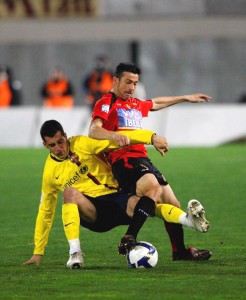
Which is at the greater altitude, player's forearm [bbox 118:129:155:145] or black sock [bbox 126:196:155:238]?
player's forearm [bbox 118:129:155:145]

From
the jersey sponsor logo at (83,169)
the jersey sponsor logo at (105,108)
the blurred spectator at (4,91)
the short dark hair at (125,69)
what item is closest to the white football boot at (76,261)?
the jersey sponsor logo at (83,169)

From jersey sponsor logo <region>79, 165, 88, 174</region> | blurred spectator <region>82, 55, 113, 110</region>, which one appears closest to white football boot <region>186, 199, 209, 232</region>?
jersey sponsor logo <region>79, 165, 88, 174</region>

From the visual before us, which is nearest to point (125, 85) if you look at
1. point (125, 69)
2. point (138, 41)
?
point (125, 69)

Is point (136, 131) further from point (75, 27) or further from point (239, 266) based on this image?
point (75, 27)

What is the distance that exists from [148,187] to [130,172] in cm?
22

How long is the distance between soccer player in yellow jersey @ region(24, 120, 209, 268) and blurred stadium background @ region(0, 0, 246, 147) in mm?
22568

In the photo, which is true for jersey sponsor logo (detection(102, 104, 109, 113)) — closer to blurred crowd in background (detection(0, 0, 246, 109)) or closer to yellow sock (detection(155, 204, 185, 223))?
yellow sock (detection(155, 204, 185, 223))

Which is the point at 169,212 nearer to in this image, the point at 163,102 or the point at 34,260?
the point at 34,260

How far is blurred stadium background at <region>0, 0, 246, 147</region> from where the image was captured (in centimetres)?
3347

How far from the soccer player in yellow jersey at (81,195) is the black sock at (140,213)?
16cm

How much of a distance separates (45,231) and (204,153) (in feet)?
45.1

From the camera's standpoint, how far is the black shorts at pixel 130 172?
33.5 feet

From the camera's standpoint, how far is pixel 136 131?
9.79m

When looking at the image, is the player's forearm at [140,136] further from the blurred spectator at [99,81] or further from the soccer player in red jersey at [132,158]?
the blurred spectator at [99,81]
